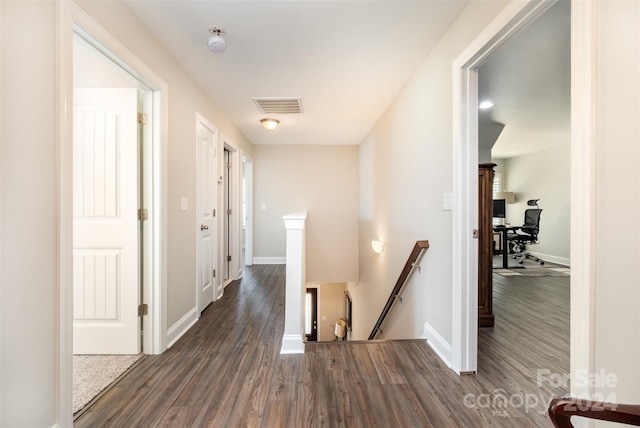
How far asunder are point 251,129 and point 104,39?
2.74m

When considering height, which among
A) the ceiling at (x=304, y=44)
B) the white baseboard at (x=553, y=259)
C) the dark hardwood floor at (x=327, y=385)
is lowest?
the dark hardwood floor at (x=327, y=385)

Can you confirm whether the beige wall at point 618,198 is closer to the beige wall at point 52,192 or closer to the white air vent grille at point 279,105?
the beige wall at point 52,192

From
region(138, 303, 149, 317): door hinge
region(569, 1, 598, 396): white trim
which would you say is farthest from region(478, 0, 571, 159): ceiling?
region(138, 303, 149, 317): door hinge

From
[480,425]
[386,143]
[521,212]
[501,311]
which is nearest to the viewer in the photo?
[480,425]

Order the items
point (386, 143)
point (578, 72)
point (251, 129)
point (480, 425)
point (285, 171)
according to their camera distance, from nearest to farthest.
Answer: point (578, 72) → point (480, 425) → point (386, 143) → point (251, 129) → point (285, 171)

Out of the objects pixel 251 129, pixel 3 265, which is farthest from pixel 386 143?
pixel 3 265

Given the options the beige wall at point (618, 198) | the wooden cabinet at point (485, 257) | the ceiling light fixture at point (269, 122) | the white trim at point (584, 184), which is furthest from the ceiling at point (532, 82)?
the ceiling light fixture at point (269, 122)

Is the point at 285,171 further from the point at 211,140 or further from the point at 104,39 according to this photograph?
the point at 104,39

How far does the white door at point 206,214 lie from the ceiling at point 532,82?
8.87 feet

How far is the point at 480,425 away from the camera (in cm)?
131

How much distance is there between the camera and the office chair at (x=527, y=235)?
18.7ft

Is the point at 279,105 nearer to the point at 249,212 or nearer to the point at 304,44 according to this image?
the point at 304,44

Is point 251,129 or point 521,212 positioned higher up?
point 251,129

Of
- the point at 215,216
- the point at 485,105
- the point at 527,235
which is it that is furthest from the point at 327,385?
the point at 527,235
